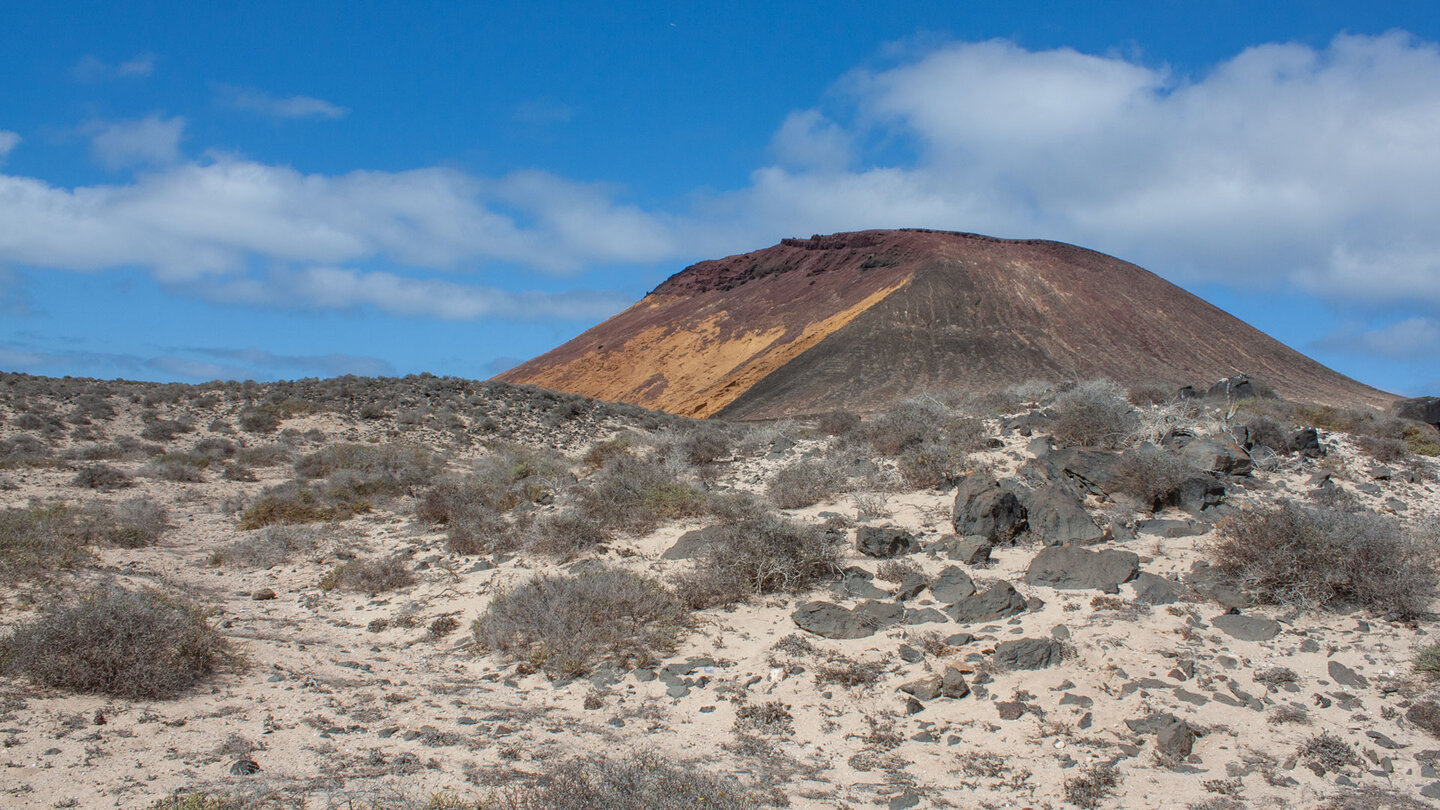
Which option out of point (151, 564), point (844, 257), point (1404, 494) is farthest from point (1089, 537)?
point (844, 257)

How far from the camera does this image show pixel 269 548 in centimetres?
916

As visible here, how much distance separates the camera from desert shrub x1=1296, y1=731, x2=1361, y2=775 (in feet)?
13.8

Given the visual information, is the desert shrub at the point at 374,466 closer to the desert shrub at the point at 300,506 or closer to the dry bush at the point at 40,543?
the desert shrub at the point at 300,506

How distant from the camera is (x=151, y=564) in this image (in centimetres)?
860

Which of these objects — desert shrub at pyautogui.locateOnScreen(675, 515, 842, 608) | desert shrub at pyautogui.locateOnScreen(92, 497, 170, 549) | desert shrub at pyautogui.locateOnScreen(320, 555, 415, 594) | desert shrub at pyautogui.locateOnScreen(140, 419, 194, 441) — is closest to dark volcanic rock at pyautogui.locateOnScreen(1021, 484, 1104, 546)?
desert shrub at pyautogui.locateOnScreen(675, 515, 842, 608)

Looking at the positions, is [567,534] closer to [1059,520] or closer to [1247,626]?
[1059,520]

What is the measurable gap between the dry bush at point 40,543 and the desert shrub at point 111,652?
2.16 m

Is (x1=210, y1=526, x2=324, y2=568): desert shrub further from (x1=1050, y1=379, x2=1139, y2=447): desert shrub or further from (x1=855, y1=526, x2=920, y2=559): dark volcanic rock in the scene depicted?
(x1=1050, y1=379, x2=1139, y2=447): desert shrub

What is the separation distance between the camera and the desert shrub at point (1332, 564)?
559 cm

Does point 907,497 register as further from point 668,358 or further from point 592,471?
point 668,358

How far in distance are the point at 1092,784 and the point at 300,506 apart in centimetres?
1098

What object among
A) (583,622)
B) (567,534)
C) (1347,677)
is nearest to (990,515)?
(1347,677)

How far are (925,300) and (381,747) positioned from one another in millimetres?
45395

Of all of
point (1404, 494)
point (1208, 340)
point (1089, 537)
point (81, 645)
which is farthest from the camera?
point (1208, 340)
